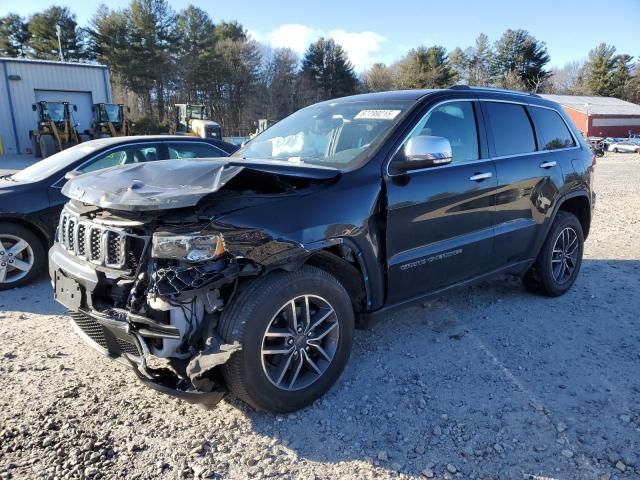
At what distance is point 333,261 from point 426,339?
1398mm

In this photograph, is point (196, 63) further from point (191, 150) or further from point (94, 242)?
point (94, 242)

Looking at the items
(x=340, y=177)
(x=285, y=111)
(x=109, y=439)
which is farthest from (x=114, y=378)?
(x=285, y=111)

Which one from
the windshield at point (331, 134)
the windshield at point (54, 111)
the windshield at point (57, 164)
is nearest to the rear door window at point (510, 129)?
the windshield at point (331, 134)

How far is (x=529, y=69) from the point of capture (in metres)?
66.9

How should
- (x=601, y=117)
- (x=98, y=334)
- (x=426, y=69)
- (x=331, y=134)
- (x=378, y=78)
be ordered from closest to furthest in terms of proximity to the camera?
(x=98, y=334), (x=331, y=134), (x=601, y=117), (x=426, y=69), (x=378, y=78)

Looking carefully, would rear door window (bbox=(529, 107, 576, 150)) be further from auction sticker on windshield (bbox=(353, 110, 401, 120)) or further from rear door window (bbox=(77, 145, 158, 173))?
rear door window (bbox=(77, 145, 158, 173))

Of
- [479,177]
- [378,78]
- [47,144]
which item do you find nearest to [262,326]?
[479,177]

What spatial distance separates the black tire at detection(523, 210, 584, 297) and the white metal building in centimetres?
3142

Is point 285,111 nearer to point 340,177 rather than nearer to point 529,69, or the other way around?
point 529,69

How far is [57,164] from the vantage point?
572 centimetres

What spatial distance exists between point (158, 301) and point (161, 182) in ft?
2.34

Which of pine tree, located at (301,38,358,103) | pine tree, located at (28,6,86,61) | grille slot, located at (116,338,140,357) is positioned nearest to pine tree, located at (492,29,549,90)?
pine tree, located at (301,38,358,103)

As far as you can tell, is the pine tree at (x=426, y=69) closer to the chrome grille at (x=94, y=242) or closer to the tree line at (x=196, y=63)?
the tree line at (x=196, y=63)

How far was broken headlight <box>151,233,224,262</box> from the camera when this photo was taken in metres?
2.57
